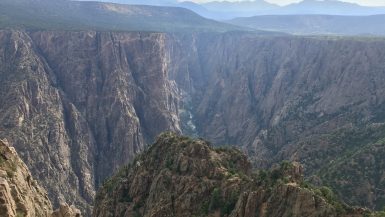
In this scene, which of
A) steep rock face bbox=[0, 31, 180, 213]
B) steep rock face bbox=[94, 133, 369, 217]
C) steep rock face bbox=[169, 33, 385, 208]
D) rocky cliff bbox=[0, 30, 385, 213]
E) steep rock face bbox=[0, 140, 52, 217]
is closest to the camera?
steep rock face bbox=[0, 140, 52, 217]

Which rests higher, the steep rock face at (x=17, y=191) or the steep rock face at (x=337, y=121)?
the steep rock face at (x=17, y=191)

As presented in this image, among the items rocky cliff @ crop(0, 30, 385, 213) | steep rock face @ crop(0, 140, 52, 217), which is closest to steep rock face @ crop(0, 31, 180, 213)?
rocky cliff @ crop(0, 30, 385, 213)

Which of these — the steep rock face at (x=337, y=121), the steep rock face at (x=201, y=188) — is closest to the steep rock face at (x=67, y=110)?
the steep rock face at (x=337, y=121)

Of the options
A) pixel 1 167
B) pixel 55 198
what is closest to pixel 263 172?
pixel 1 167

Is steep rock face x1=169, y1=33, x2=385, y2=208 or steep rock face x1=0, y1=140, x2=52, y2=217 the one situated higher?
steep rock face x1=0, y1=140, x2=52, y2=217

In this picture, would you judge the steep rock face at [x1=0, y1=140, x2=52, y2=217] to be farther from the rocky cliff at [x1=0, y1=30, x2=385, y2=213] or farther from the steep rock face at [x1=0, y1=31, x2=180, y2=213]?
the steep rock face at [x1=0, y1=31, x2=180, y2=213]

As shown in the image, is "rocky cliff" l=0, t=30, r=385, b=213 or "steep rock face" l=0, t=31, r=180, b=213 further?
"steep rock face" l=0, t=31, r=180, b=213

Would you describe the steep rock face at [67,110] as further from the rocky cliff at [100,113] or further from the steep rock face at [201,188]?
the steep rock face at [201,188]
